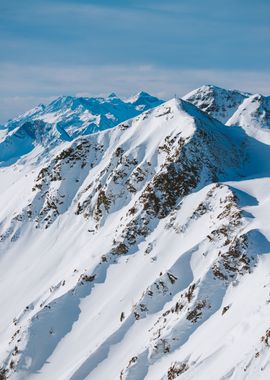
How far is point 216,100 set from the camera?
16775 centimetres

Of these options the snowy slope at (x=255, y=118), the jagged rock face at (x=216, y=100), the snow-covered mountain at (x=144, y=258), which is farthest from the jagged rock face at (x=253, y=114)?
the snow-covered mountain at (x=144, y=258)

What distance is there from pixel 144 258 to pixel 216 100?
104886mm

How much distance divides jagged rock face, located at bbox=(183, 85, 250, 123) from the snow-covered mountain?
4849 centimetres

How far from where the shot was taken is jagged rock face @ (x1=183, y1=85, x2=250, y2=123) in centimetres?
16276

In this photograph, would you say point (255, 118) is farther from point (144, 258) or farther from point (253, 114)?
point (144, 258)

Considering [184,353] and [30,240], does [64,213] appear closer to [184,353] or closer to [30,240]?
[30,240]

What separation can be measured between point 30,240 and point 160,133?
36742 mm

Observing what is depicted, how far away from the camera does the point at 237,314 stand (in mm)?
55438

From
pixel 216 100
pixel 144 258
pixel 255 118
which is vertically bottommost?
pixel 144 258

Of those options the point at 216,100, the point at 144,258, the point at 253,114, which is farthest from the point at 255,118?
the point at 144,258

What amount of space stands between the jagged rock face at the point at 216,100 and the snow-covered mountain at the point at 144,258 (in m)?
48.5

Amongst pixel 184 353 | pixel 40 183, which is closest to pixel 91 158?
pixel 40 183

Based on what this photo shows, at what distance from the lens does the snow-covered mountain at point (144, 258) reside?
58.4 m

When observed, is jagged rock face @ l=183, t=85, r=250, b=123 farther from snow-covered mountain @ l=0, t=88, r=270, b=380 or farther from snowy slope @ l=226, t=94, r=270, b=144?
snow-covered mountain @ l=0, t=88, r=270, b=380
